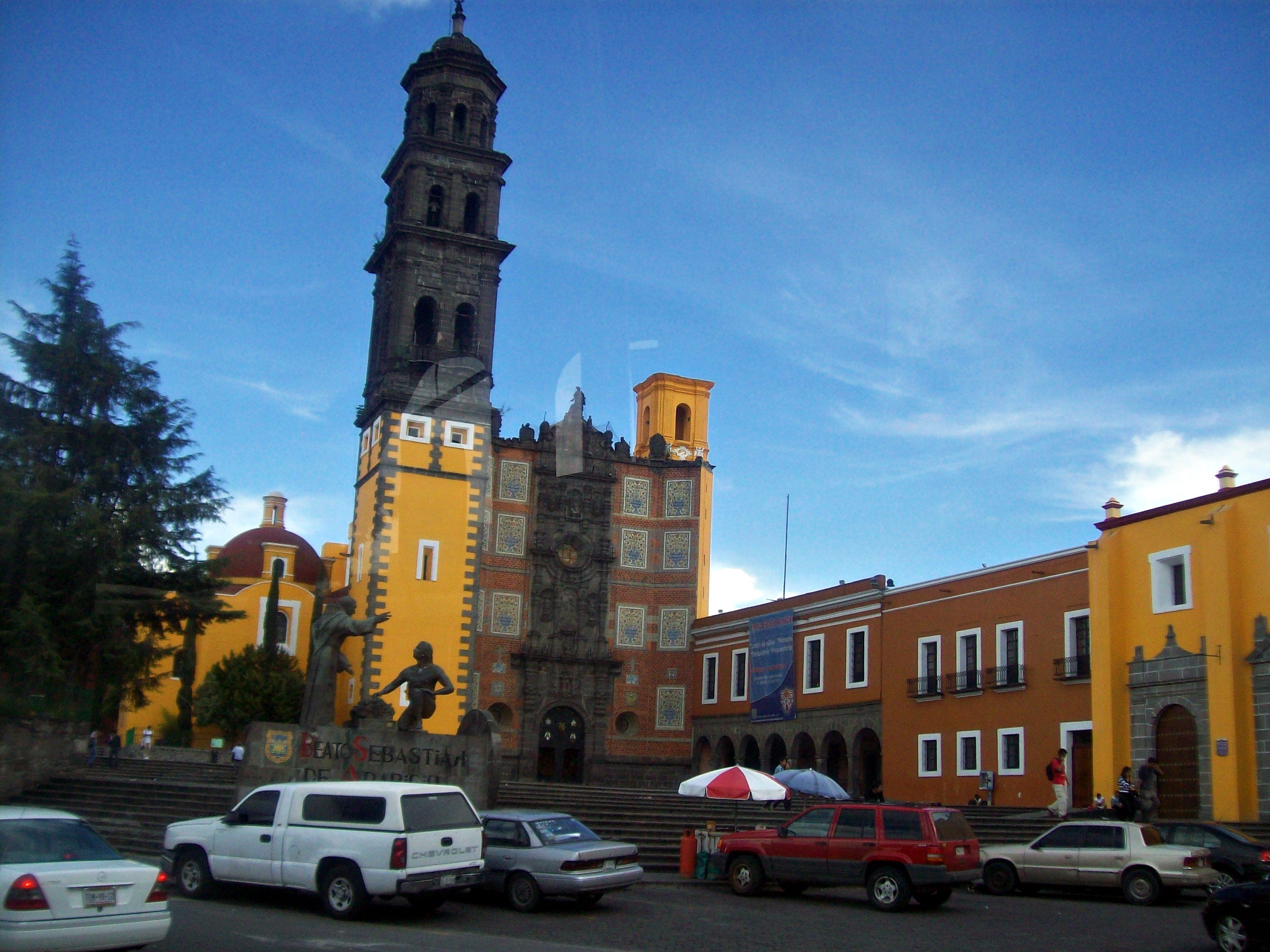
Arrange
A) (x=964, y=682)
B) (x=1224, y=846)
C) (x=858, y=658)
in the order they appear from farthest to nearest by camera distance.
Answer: (x=858, y=658) → (x=964, y=682) → (x=1224, y=846)

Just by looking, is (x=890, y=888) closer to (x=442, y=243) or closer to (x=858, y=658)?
(x=858, y=658)

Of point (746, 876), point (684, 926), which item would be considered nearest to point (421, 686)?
point (746, 876)

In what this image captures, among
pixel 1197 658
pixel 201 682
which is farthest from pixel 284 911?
pixel 201 682

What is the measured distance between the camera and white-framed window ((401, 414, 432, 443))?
137ft

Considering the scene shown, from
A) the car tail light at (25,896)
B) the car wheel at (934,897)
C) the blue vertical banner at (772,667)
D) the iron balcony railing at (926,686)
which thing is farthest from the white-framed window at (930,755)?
the car tail light at (25,896)

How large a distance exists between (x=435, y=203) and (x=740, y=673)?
21198 mm

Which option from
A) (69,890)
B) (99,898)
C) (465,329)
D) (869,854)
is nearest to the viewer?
(69,890)

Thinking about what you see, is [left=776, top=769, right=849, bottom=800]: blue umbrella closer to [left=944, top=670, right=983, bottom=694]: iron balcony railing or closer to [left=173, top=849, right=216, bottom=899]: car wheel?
[left=944, top=670, right=983, bottom=694]: iron balcony railing

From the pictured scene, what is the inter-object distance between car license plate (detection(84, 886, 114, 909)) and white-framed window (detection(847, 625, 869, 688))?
1313 inches

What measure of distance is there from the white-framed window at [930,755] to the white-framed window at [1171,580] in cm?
976

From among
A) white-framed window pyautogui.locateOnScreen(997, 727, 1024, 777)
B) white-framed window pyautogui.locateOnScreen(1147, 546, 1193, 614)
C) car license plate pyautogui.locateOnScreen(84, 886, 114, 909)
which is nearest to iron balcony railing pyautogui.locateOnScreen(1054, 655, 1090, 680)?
white-framed window pyautogui.locateOnScreen(997, 727, 1024, 777)

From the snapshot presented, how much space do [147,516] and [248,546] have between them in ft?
93.0

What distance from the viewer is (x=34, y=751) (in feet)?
84.7

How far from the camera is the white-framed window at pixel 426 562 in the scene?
1619 inches
